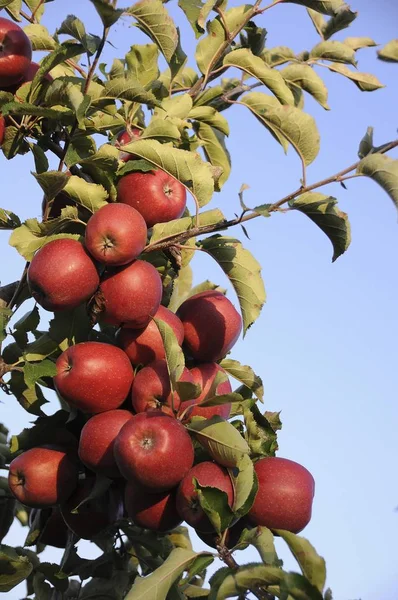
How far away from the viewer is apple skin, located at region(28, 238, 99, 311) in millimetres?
2605

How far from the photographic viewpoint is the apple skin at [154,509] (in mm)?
2555

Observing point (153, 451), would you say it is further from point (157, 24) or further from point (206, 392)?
point (157, 24)

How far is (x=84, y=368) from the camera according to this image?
262cm

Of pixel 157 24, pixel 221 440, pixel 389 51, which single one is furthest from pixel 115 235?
pixel 389 51

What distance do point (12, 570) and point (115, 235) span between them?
1224mm

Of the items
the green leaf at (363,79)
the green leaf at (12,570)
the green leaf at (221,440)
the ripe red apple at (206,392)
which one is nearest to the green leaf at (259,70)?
the green leaf at (363,79)

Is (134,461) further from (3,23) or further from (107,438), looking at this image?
(3,23)

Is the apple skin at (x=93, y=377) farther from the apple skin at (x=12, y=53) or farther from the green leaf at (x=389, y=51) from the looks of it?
the green leaf at (x=389, y=51)

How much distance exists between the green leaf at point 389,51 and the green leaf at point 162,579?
181 centimetres

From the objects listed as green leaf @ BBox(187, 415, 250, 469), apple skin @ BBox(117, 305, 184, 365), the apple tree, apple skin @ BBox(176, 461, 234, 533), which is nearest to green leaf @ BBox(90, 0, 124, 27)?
Result: the apple tree

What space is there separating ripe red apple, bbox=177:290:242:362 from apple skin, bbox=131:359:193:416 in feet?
0.83

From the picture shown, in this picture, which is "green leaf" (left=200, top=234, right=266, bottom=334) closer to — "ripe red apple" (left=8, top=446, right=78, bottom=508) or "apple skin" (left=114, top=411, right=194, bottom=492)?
"apple skin" (left=114, top=411, right=194, bottom=492)

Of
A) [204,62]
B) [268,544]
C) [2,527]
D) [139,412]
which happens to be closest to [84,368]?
[139,412]

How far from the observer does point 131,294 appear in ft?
8.61
